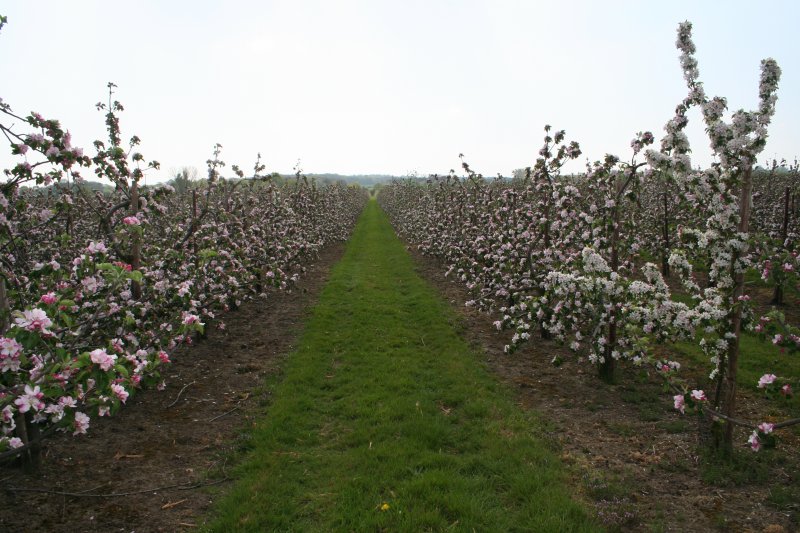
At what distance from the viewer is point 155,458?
6148 mm

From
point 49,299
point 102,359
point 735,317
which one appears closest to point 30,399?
point 102,359

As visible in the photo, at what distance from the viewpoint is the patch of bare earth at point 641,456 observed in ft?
16.0

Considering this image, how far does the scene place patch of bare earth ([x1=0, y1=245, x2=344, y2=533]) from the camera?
4949 mm

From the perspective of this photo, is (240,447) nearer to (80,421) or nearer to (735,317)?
(80,421)

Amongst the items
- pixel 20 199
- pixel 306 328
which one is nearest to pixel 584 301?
pixel 306 328

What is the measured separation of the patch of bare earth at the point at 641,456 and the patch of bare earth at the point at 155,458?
170 inches

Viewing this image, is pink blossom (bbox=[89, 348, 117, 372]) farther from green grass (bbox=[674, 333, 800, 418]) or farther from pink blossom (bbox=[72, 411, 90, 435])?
green grass (bbox=[674, 333, 800, 418])

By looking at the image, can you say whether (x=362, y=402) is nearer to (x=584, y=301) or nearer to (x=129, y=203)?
(x=584, y=301)

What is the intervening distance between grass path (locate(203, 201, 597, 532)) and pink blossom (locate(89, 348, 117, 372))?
2.57 m

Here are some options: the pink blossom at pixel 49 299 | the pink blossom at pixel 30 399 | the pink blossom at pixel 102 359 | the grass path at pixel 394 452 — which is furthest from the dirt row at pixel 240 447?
the pink blossom at pixel 102 359

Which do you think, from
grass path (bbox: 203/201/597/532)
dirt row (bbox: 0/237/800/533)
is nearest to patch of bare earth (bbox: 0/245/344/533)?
dirt row (bbox: 0/237/800/533)

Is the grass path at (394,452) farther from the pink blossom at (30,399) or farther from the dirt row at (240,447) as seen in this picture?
the pink blossom at (30,399)

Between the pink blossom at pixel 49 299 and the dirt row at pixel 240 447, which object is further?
the dirt row at pixel 240 447

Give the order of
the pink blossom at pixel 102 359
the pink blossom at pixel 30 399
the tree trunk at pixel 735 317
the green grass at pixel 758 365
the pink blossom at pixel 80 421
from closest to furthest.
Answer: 1. the pink blossom at pixel 102 359
2. the pink blossom at pixel 30 399
3. the pink blossom at pixel 80 421
4. the tree trunk at pixel 735 317
5. the green grass at pixel 758 365
